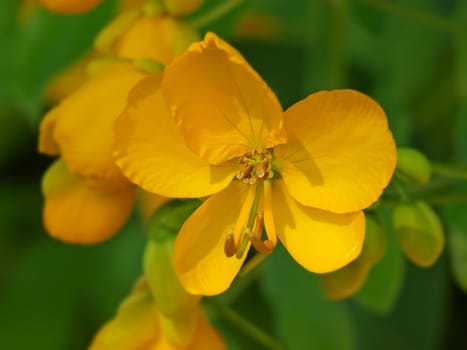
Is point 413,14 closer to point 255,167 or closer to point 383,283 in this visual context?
point 383,283

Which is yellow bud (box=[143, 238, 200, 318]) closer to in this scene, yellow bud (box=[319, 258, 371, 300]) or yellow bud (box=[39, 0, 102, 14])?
yellow bud (box=[319, 258, 371, 300])

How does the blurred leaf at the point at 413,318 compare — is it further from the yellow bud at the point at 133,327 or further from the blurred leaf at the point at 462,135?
the yellow bud at the point at 133,327

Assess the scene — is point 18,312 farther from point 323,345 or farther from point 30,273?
point 323,345

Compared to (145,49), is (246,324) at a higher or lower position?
lower

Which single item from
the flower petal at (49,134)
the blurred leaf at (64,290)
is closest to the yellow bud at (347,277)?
the flower petal at (49,134)

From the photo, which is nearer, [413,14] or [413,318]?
[413,14]

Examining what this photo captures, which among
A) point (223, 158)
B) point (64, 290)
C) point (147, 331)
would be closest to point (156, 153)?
point (223, 158)

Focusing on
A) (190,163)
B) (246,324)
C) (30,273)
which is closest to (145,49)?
(190,163)
